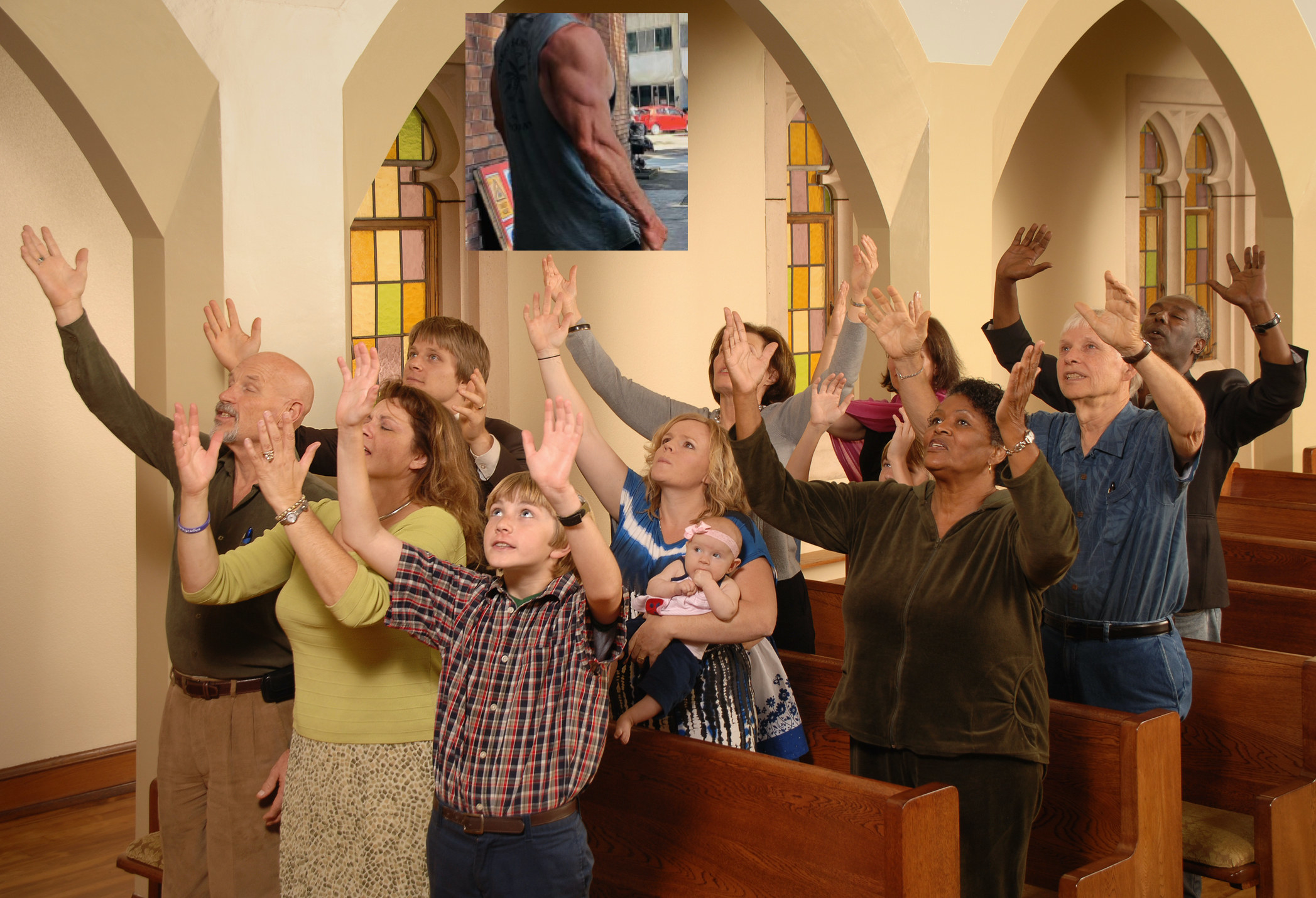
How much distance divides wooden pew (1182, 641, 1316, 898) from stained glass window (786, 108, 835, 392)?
4.35 m

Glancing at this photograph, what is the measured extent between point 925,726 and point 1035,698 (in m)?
0.22

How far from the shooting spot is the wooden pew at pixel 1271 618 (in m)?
3.84

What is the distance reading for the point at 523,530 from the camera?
7.18 ft

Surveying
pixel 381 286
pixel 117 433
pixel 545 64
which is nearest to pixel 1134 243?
pixel 381 286

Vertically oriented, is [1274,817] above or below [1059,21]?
below

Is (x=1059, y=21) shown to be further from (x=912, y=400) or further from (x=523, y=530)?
(x=523, y=530)

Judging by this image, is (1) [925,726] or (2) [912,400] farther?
(2) [912,400]

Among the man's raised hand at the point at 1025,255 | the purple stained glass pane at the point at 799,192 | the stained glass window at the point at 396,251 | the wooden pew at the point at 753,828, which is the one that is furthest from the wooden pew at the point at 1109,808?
the purple stained glass pane at the point at 799,192

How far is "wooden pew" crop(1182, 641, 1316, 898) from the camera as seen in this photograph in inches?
117

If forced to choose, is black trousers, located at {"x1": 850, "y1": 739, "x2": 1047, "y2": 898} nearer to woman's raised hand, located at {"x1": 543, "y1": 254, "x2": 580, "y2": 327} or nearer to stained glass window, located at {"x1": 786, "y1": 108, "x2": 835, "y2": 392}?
woman's raised hand, located at {"x1": 543, "y1": 254, "x2": 580, "y2": 327}

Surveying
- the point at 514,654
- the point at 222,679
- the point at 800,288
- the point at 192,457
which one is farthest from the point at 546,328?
the point at 800,288

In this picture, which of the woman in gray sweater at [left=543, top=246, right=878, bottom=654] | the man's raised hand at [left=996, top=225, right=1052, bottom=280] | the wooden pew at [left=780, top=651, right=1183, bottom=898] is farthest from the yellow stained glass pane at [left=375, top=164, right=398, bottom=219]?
the wooden pew at [left=780, top=651, right=1183, bottom=898]

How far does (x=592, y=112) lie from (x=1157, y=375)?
6.41ft

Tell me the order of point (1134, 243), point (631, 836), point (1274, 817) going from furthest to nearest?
point (1134, 243) < point (1274, 817) < point (631, 836)
